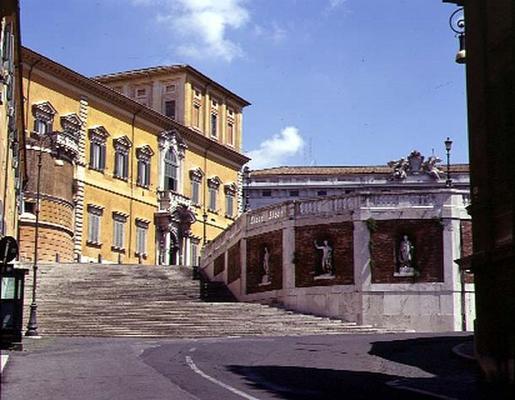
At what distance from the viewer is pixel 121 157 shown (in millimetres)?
58969

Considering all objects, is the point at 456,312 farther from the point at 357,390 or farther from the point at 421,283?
the point at 357,390

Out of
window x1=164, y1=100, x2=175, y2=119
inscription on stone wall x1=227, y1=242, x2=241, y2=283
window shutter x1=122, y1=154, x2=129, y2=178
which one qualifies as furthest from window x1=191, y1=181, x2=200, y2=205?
inscription on stone wall x1=227, y1=242, x2=241, y2=283

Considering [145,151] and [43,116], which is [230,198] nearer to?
[145,151]

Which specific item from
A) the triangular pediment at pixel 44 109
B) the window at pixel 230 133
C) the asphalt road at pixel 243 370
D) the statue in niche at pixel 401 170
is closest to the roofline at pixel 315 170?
the statue in niche at pixel 401 170

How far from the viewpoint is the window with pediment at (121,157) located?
192ft

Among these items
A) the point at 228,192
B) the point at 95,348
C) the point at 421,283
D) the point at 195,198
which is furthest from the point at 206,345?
the point at 228,192

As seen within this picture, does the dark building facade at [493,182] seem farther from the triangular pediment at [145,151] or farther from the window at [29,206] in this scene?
the triangular pediment at [145,151]

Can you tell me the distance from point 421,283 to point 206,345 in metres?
13.3

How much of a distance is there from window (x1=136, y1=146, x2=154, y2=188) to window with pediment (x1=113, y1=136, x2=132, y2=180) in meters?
1.32

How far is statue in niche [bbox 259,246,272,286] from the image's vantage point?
123 ft

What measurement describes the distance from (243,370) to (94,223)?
39.6 metres

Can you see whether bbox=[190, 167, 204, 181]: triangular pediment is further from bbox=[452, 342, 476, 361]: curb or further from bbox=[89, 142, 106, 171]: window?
bbox=[452, 342, 476, 361]: curb

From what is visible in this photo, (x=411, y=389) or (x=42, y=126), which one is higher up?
(x=42, y=126)

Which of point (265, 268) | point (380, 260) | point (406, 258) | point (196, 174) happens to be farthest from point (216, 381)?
point (196, 174)
